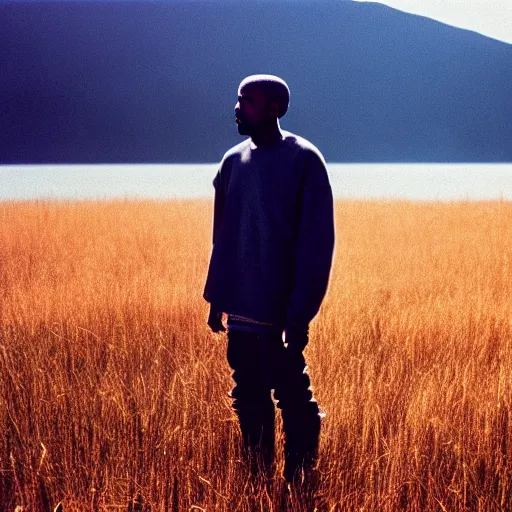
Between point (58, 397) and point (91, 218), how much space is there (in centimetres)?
888

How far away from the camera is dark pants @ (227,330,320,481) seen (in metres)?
2.61

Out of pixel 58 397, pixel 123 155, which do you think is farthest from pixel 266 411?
pixel 123 155

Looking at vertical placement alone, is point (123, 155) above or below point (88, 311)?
above

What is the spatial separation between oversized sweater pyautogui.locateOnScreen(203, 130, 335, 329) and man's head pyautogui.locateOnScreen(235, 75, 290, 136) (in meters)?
0.10

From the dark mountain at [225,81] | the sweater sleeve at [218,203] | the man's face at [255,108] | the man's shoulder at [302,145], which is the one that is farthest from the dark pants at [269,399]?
the dark mountain at [225,81]

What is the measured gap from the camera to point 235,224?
2721 millimetres

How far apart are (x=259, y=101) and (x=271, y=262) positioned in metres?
0.60

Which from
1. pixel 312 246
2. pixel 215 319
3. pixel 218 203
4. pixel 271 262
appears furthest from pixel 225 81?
pixel 312 246

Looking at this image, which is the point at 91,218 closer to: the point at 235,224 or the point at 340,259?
the point at 340,259

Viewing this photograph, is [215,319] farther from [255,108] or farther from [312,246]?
[255,108]

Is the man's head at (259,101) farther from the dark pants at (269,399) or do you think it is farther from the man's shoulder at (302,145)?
the dark pants at (269,399)

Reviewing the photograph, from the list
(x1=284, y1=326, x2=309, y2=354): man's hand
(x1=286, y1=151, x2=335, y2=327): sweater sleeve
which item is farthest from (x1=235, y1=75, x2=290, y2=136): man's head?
(x1=284, y1=326, x2=309, y2=354): man's hand

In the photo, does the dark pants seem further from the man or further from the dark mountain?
the dark mountain

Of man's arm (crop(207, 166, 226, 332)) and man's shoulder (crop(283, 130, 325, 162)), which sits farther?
man's arm (crop(207, 166, 226, 332))
